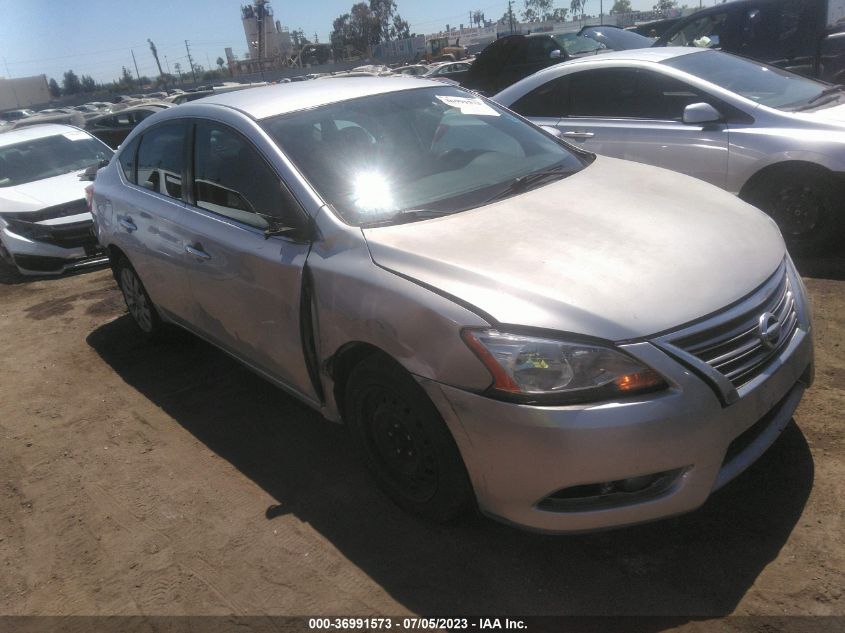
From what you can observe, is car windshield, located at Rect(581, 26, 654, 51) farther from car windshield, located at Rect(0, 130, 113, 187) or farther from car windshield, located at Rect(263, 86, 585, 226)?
car windshield, located at Rect(263, 86, 585, 226)

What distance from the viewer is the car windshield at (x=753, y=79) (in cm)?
536

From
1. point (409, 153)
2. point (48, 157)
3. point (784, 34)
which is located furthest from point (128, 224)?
point (784, 34)

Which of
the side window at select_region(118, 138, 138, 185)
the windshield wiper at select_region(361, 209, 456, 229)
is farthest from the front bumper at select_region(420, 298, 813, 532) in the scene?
the side window at select_region(118, 138, 138, 185)

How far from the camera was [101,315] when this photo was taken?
6117mm

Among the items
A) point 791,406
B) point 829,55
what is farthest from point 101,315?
point 829,55

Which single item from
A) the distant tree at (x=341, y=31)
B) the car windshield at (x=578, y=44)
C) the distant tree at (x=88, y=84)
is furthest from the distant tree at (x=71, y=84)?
the car windshield at (x=578, y=44)

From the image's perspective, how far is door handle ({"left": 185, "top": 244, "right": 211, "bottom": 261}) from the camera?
3.64 meters

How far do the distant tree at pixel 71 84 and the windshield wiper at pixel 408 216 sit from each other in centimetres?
12647

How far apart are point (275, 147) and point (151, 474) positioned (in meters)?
1.76

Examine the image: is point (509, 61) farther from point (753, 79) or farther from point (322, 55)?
point (322, 55)

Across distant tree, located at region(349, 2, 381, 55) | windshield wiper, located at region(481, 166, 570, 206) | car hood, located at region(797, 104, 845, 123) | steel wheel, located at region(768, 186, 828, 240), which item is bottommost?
steel wheel, located at region(768, 186, 828, 240)

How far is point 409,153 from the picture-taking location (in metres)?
3.43

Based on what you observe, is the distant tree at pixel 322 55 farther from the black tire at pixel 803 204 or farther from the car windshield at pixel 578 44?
the black tire at pixel 803 204

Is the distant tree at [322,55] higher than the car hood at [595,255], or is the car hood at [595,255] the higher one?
the distant tree at [322,55]
